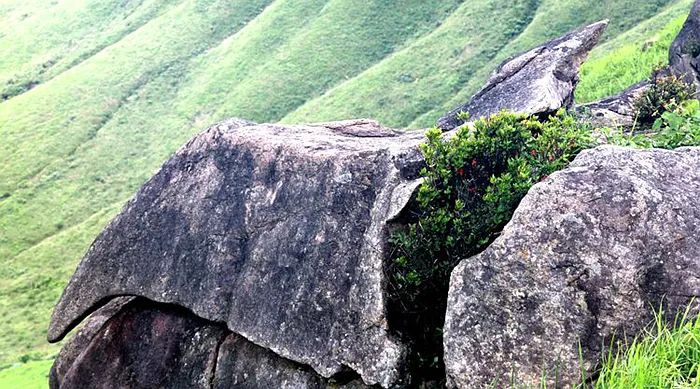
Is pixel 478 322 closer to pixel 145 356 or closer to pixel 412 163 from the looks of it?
pixel 412 163

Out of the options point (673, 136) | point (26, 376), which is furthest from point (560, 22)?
point (673, 136)

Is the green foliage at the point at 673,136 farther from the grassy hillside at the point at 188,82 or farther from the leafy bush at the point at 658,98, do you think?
the grassy hillside at the point at 188,82

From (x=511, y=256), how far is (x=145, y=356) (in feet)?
29.1

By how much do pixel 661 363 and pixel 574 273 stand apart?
74.9 inches

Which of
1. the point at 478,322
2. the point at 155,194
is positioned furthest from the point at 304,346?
the point at 155,194

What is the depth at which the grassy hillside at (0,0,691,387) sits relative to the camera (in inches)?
2542

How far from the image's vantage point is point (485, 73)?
67.3 m

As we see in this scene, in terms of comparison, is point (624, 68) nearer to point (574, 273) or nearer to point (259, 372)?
point (574, 273)

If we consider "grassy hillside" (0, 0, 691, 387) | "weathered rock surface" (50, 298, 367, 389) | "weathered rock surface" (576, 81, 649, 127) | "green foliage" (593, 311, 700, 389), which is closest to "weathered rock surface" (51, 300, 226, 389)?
"weathered rock surface" (50, 298, 367, 389)

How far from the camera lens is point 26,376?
36.3m

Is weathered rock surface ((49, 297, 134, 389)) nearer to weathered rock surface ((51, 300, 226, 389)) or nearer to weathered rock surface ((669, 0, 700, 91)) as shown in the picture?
weathered rock surface ((51, 300, 226, 389))

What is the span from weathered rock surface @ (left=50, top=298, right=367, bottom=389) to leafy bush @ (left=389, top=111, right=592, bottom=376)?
170 cm

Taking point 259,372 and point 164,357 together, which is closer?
point 259,372

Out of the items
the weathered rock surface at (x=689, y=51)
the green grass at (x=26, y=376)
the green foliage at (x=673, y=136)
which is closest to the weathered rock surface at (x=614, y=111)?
the green foliage at (x=673, y=136)
